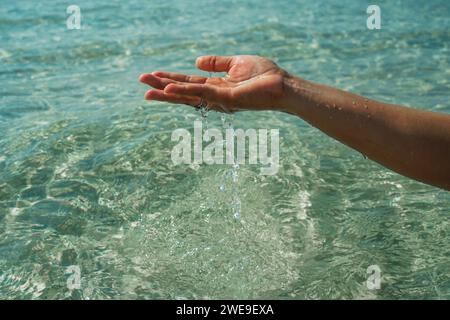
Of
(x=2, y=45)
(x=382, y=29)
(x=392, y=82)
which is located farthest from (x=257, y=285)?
(x=382, y=29)

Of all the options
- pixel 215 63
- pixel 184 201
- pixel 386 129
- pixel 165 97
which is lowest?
pixel 184 201

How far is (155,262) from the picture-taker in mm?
3568

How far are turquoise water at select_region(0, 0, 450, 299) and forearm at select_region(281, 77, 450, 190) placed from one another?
77 cm

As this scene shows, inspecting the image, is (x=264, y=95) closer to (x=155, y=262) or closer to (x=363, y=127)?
(x=363, y=127)

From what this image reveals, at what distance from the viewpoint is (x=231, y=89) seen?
314 centimetres

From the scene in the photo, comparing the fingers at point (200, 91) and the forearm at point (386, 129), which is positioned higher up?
the fingers at point (200, 91)

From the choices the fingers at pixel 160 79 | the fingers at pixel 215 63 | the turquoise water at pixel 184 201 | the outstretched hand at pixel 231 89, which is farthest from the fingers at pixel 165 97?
the turquoise water at pixel 184 201

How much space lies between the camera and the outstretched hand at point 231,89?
3.03 metres

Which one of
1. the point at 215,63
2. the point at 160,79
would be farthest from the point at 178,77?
the point at 215,63

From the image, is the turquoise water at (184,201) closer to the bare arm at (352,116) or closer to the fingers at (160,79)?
the bare arm at (352,116)

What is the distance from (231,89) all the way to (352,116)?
673mm

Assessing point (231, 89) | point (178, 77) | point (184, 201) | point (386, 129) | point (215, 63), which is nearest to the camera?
point (386, 129)

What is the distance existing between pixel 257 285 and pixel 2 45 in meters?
6.78

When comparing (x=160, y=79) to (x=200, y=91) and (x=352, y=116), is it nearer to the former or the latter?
(x=200, y=91)
